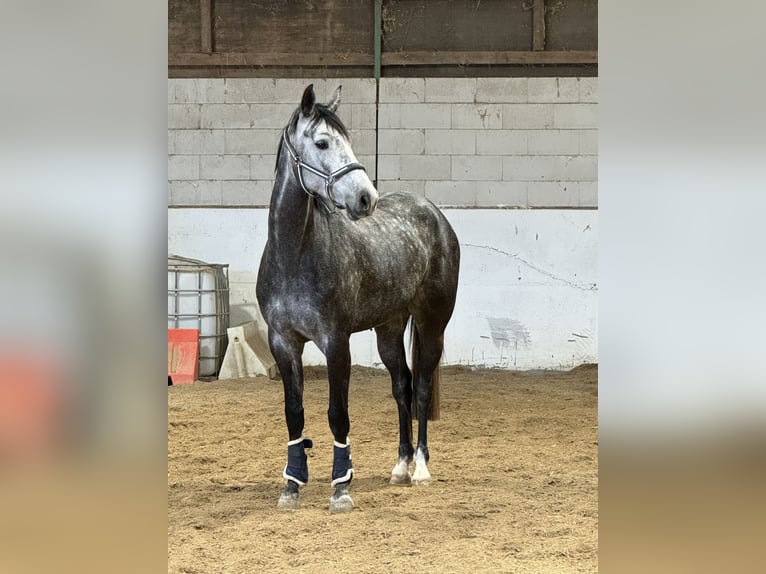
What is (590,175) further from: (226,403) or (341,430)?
(341,430)

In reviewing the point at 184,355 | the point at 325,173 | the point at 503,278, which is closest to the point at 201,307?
the point at 184,355

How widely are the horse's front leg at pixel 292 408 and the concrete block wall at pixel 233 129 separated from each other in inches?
175

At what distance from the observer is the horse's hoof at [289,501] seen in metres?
3.17

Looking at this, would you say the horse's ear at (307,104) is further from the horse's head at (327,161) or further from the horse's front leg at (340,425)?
the horse's front leg at (340,425)

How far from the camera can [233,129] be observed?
746 centimetres

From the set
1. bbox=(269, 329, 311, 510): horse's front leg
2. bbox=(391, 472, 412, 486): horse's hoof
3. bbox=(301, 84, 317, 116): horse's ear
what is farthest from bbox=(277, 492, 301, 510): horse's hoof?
bbox=(301, 84, 317, 116): horse's ear

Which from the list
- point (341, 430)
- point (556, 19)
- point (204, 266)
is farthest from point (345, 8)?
point (341, 430)

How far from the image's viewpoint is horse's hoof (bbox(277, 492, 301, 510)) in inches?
125

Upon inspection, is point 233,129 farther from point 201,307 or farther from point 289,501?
point 289,501

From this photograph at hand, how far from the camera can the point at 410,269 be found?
3.62m
